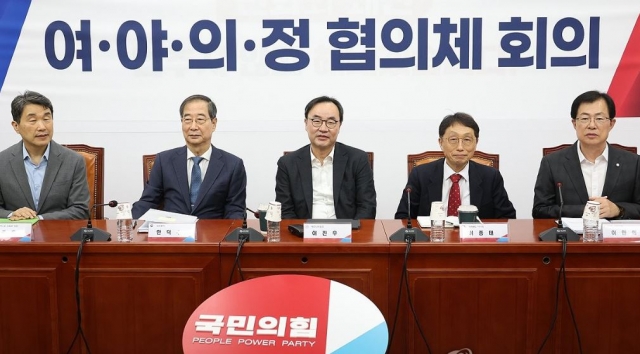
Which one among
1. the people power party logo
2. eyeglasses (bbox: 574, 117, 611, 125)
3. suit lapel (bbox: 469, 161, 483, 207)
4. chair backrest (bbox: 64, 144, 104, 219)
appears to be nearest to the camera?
the people power party logo

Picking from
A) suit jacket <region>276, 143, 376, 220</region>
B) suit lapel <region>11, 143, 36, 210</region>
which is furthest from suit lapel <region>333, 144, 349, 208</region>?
suit lapel <region>11, 143, 36, 210</region>

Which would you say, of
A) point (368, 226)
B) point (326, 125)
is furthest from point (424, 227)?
point (326, 125)

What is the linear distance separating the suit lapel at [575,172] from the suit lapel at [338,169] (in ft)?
3.65

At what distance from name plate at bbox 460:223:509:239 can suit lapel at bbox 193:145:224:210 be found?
143 centimetres

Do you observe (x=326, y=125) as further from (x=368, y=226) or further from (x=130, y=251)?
(x=130, y=251)

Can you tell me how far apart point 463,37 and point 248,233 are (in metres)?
2.70

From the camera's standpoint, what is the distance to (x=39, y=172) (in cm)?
343

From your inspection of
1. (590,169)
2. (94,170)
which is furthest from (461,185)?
(94,170)

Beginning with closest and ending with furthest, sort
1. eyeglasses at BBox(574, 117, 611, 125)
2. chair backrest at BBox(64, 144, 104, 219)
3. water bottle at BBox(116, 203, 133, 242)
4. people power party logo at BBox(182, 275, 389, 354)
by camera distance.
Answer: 1. people power party logo at BBox(182, 275, 389, 354)
2. water bottle at BBox(116, 203, 133, 242)
3. eyeglasses at BBox(574, 117, 611, 125)
4. chair backrest at BBox(64, 144, 104, 219)

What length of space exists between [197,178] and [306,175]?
579 mm

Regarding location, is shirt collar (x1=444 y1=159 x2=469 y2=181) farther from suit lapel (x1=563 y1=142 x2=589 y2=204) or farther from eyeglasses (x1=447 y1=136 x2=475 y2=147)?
suit lapel (x1=563 y1=142 x2=589 y2=204)

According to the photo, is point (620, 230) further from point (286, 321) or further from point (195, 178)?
point (195, 178)

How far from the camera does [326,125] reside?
3395 mm

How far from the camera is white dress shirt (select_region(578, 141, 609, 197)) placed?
3.25 metres
